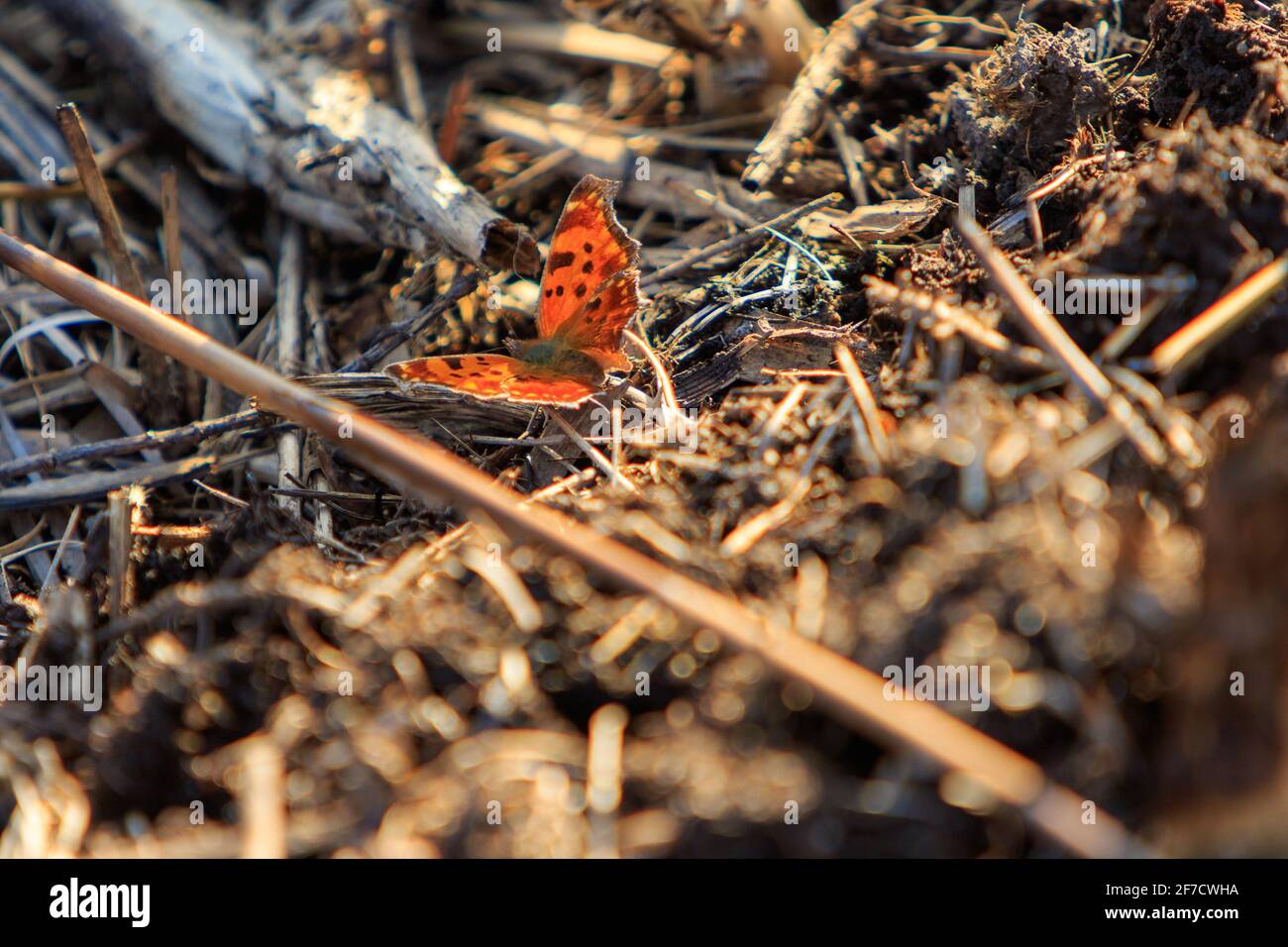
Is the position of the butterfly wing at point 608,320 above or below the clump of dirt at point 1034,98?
below

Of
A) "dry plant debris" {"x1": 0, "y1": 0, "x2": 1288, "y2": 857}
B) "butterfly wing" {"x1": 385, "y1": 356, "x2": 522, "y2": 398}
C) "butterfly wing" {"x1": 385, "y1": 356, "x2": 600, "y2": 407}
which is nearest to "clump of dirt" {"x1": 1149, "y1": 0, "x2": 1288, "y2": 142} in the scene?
"dry plant debris" {"x1": 0, "y1": 0, "x2": 1288, "y2": 857}

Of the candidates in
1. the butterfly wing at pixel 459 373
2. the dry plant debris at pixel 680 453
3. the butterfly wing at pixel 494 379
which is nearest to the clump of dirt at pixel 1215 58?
the dry plant debris at pixel 680 453

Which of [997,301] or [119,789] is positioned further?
[997,301]

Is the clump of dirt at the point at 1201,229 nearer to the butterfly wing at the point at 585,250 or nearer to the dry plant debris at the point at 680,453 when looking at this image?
the dry plant debris at the point at 680,453

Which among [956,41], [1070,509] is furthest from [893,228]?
[1070,509]

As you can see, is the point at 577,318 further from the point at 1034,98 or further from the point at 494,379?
the point at 1034,98

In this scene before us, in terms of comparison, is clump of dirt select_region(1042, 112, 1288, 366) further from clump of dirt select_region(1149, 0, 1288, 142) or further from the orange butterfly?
the orange butterfly
